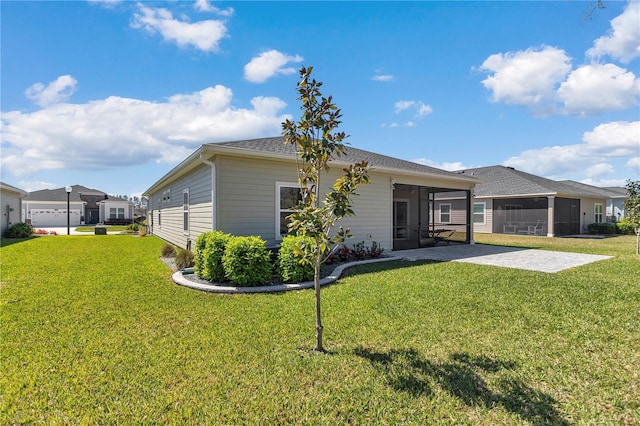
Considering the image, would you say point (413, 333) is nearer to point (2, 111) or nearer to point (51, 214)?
point (2, 111)

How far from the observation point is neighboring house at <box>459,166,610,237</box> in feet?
64.3

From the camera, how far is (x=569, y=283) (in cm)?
637

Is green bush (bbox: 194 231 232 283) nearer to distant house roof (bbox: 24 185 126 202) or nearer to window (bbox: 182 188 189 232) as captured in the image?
window (bbox: 182 188 189 232)

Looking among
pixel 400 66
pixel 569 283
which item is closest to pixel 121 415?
pixel 569 283

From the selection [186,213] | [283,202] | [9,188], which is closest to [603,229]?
[283,202]

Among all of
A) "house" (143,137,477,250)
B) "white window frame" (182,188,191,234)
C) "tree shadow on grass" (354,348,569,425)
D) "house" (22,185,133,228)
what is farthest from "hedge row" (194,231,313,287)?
"house" (22,185,133,228)

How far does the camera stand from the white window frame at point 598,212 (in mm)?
25281

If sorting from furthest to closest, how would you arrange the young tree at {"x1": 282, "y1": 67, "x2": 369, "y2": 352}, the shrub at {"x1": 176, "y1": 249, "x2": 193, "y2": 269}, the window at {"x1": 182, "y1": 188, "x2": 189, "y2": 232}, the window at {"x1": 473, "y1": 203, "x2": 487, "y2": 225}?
the window at {"x1": 473, "y1": 203, "x2": 487, "y2": 225} → the window at {"x1": 182, "y1": 188, "x2": 189, "y2": 232} → the shrub at {"x1": 176, "y1": 249, "x2": 193, "y2": 269} → the young tree at {"x1": 282, "y1": 67, "x2": 369, "y2": 352}

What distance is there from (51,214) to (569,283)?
150 ft

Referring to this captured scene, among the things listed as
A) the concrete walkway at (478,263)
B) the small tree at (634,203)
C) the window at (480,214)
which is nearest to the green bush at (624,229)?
the window at (480,214)

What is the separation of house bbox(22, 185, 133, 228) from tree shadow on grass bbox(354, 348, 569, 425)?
123 ft

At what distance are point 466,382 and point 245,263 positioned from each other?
4.35m

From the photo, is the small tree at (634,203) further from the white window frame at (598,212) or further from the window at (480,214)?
the white window frame at (598,212)

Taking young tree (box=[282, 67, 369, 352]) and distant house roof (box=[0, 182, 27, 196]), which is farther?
distant house roof (box=[0, 182, 27, 196])
